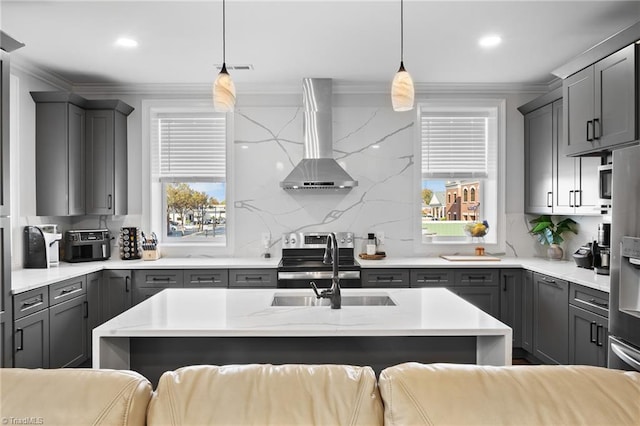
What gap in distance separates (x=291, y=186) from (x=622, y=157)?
8.84 feet

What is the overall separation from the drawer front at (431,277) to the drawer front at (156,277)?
6.95 ft

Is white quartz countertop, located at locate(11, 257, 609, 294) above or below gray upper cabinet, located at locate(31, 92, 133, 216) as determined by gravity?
below

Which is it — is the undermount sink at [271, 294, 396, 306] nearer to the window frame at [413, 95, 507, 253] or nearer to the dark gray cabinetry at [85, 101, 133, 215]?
the window frame at [413, 95, 507, 253]

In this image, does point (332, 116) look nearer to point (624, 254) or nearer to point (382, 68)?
point (382, 68)

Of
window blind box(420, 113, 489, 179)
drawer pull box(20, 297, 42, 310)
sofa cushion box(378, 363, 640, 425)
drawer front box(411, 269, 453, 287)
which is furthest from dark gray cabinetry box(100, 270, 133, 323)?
sofa cushion box(378, 363, 640, 425)

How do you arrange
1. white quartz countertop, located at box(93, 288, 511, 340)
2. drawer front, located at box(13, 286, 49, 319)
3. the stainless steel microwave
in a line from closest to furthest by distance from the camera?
white quartz countertop, located at box(93, 288, 511, 340) → drawer front, located at box(13, 286, 49, 319) → the stainless steel microwave

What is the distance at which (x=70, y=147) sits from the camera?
3902 mm

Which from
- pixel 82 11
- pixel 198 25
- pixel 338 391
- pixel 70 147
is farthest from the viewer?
pixel 70 147

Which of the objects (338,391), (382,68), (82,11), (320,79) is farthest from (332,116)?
(338,391)

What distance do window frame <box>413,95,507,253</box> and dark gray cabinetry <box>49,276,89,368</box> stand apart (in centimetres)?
317

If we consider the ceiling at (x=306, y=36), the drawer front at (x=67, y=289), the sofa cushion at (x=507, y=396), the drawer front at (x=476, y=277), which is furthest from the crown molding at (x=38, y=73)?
the drawer front at (x=476, y=277)

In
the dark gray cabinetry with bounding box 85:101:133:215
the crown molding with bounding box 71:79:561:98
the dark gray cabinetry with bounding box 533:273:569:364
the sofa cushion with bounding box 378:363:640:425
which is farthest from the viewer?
the crown molding with bounding box 71:79:561:98

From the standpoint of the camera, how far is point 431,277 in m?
3.97

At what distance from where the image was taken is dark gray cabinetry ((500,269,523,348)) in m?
3.97
